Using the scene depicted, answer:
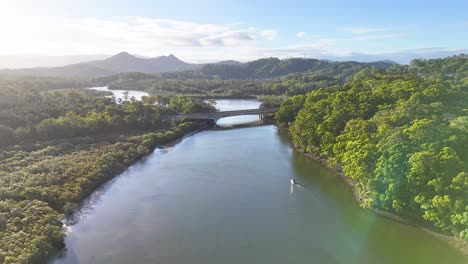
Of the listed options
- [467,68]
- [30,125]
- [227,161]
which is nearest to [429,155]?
[227,161]

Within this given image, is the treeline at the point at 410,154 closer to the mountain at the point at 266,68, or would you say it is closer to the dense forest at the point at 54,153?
the dense forest at the point at 54,153

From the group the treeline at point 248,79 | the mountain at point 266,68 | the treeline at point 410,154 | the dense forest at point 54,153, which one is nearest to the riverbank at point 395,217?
the treeline at point 410,154

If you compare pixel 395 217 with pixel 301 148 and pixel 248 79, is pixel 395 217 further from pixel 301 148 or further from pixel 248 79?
pixel 248 79

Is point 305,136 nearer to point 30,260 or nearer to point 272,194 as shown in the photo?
point 272,194

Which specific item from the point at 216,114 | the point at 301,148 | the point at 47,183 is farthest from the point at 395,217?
the point at 216,114

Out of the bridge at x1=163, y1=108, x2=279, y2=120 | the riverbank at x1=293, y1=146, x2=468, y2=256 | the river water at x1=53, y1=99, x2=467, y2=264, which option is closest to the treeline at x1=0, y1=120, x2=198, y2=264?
the river water at x1=53, y1=99, x2=467, y2=264

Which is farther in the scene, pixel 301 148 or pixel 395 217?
pixel 301 148
